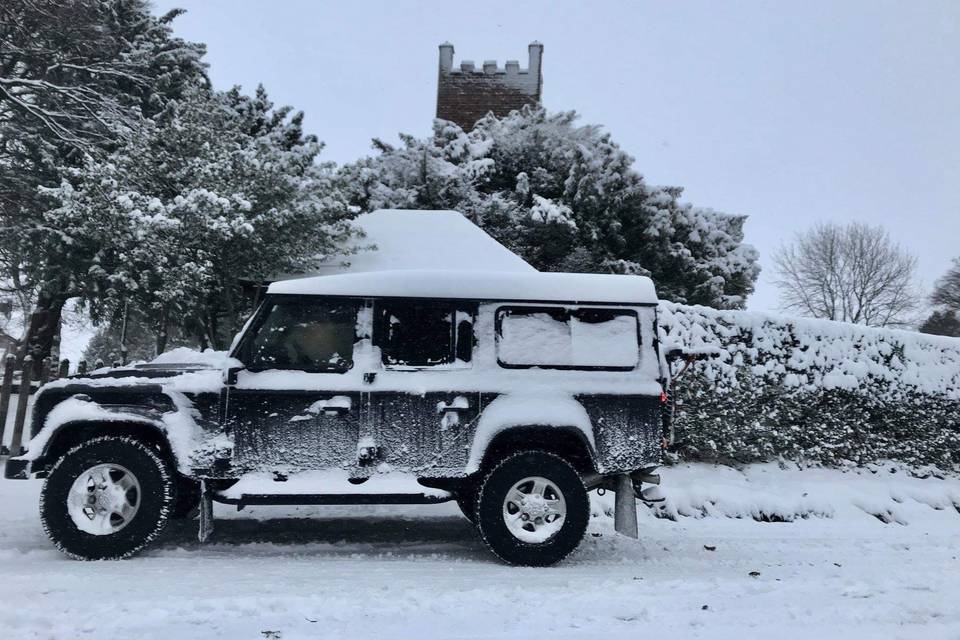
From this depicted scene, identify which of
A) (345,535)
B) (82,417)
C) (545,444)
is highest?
(82,417)

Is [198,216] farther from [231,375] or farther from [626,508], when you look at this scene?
[626,508]

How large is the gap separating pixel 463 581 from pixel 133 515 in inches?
96.9

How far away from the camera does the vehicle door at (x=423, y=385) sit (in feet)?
16.7

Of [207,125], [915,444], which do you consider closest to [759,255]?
[915,444]

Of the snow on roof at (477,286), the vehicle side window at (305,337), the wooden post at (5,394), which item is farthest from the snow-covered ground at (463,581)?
the snow on roof at (477,286)

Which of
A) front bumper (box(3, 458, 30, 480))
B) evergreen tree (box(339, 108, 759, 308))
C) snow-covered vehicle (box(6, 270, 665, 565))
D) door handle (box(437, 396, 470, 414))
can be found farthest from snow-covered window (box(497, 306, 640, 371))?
evergreen tree (box(339, 108, 759, 308))

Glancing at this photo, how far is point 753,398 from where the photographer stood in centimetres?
844

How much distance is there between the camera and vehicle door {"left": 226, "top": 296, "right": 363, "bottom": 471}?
4988 mm

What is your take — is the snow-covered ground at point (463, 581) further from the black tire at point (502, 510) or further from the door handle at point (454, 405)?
the door handle at point (454, 405)

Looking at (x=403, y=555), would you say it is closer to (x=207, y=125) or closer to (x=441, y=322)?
(x=441, y=322)

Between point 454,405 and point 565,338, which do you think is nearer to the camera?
point 454,405

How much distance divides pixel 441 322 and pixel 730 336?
15.7ft

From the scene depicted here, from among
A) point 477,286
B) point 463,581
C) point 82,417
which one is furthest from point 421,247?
point 463,581

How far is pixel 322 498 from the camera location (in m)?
4.99
